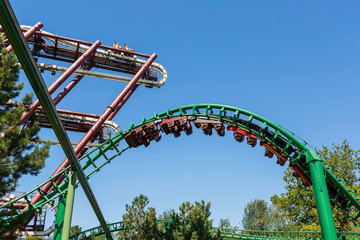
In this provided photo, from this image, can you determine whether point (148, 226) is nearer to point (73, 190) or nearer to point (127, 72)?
point (73, 190)

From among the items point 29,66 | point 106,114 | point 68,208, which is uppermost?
point 106,114

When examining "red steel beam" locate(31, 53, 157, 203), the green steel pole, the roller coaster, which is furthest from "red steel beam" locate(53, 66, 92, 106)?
the green steel pole

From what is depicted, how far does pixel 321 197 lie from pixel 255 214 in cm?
3824

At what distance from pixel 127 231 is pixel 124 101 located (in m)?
9.82

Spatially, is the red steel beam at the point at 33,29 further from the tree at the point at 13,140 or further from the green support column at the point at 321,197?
the green support column at the point at 321,197

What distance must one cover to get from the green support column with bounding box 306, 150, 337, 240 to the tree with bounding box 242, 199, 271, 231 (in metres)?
35.0

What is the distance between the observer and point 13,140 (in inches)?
429

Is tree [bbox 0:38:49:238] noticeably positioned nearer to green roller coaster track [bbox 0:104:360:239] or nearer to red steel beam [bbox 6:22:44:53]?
green roller coaster track [bbox 0:104:360:239]

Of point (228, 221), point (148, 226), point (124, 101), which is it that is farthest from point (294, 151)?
point (228, 221)

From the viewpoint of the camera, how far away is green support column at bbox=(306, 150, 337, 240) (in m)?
10.2

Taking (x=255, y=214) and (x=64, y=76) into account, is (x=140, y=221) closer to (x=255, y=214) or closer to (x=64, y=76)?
(x=64, y=76)

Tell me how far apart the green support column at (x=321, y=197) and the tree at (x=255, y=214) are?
35.0 m

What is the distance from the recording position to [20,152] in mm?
11258

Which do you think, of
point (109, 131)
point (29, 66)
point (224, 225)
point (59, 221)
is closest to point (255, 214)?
point (224, 225)
